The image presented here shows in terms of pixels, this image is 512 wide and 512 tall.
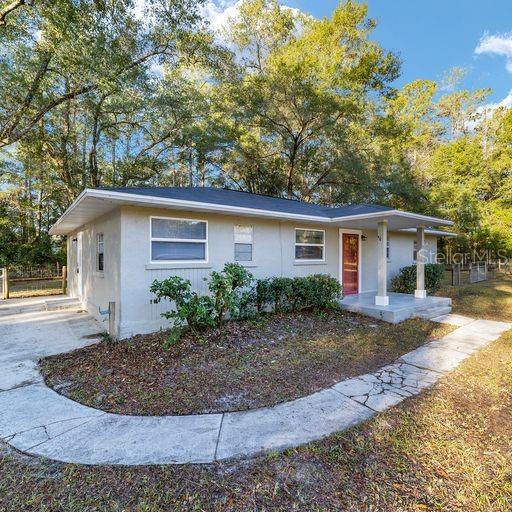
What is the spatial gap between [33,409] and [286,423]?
299 centimetres

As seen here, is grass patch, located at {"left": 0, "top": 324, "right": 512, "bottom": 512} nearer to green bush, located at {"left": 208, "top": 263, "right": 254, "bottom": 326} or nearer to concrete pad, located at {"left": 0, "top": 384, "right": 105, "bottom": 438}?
concrete pad, located at {"left": 0, "top": 384, "right": 105, "bottom": 438}

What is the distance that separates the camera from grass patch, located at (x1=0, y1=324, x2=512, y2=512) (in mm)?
2123

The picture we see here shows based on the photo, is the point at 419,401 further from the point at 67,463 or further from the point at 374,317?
the point at 374,317

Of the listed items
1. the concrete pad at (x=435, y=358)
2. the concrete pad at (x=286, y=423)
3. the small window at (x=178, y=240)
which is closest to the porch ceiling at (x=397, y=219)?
the concrete pad at (x=435, y=358)

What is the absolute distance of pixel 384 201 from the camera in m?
17.5

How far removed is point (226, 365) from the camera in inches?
182

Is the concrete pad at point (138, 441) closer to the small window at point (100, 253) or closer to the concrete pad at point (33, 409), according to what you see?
the concrete pad at point (33, 409)

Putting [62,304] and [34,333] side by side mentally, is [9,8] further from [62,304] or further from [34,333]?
[34,333]

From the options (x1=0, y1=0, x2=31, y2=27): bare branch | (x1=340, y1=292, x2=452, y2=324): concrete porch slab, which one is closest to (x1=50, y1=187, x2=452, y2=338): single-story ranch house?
(x1=340, y1=292, x2=452, y2=324): concrete porch slab

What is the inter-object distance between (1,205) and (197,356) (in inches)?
818

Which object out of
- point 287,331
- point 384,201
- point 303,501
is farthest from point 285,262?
point 384,201

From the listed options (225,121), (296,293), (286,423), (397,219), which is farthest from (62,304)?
(225,121)

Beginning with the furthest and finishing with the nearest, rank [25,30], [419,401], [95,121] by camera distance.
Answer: [95,121], [25,30], [419,401]

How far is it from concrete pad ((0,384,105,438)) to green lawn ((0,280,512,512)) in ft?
1.39
